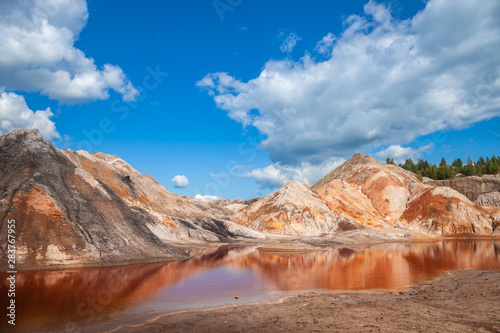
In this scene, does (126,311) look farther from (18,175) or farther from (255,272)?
(18,175)

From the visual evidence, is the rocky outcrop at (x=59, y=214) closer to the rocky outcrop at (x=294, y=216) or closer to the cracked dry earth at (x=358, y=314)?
the cracked dry earth at (x=358, y=314)

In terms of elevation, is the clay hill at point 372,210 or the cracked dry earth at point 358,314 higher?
the clay hill at point 372,210

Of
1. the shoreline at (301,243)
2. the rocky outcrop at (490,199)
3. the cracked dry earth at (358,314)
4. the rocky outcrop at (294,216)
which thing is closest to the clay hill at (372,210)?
the rocky outcrop at (294,216)

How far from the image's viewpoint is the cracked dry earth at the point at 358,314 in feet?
38.2

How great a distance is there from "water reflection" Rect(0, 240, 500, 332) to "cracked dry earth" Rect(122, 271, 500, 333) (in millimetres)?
2800

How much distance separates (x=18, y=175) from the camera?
30609mm

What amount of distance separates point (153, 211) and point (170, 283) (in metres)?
38.7

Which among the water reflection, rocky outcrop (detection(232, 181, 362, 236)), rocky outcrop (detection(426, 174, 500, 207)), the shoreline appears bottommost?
the shoreline

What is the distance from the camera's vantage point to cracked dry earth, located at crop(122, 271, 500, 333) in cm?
1165

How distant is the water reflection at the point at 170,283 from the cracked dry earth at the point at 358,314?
280 cm

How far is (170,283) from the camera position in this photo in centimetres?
2253

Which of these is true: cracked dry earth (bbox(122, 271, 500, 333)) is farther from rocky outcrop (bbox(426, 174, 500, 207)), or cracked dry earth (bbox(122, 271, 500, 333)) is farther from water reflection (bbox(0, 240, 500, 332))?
rocky outcrop (bbox(426, 174, 500, 207))

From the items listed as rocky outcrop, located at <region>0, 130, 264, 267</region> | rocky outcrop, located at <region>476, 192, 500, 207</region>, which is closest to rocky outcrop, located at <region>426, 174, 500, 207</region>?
rocky outcrop, located at <region>476, 192, 500, 207</region>

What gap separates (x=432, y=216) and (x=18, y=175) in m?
84.7
